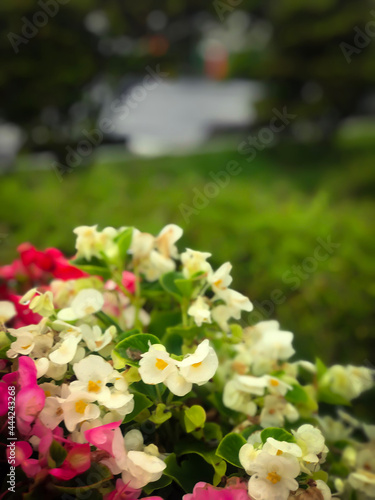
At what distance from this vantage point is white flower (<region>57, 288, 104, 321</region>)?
0.83 meters

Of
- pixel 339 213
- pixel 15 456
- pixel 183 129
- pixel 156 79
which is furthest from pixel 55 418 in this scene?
pixel 183 129

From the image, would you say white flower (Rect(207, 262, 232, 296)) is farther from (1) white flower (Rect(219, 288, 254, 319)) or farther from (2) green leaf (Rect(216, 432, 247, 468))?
(2) green leaf (Rect(216, 432, 247, 468))

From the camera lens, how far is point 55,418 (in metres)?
0.70

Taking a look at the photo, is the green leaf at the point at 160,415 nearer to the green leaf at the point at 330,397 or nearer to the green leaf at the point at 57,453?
the green leaf at the point at 57,453

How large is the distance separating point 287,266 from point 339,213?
2.31ft

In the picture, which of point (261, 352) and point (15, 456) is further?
point (261, 352)

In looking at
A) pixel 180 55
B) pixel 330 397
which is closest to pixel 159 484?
pixel 330 397

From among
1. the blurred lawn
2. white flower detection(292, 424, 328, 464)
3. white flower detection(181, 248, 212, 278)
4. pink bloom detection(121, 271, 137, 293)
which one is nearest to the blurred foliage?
the blurred lawn

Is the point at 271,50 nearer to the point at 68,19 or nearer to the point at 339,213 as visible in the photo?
the point at 68,19

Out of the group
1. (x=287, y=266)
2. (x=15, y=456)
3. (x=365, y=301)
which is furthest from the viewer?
(x=287, y=266)

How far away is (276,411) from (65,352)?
36 centimetres

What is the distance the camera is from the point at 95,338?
792mm

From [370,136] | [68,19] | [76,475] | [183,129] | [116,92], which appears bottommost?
[183,129]

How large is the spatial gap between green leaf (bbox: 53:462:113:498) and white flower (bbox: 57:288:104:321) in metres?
0.23
